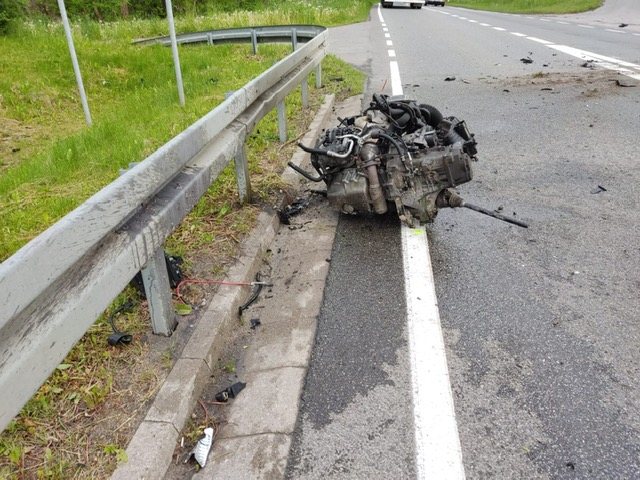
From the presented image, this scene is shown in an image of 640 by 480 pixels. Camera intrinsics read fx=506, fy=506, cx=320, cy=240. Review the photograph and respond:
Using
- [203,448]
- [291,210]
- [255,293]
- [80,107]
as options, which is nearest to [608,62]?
[291,210]

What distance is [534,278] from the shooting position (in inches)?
129

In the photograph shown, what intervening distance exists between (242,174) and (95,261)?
220 centimetres

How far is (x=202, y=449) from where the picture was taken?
7.14 ft

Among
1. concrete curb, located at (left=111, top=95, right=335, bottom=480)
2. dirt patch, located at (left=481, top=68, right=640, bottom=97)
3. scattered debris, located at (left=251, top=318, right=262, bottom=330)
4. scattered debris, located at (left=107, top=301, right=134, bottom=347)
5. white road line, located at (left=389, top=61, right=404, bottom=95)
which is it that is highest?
dirt patch, located at (left=481, top=68, right=640, bottom=97)

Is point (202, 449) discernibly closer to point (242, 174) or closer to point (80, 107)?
point (242, 174)

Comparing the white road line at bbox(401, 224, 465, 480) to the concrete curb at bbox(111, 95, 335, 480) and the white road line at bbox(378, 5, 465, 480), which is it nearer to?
the white road line at bbox(378, 5, 465, 480)

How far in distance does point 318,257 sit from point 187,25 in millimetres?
15206

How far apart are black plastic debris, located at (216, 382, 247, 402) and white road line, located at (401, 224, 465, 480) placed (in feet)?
2.82

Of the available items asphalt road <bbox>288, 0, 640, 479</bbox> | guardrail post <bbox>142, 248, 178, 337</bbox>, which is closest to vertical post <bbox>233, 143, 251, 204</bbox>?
asphalt road <bbox>288, 0, 640, 479</bbox>

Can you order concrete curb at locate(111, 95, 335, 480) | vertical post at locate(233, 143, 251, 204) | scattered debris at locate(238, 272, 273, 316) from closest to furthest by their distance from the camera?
concrete curb at locate(111, 95, 335, 480) < scattered debris at locate(238, 272, 273, 316) < vertical post at locate(233, 143, 251, 204)

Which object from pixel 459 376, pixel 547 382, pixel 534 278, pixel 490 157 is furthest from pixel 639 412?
pixel 490 157

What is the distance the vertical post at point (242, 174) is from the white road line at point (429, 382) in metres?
1.44

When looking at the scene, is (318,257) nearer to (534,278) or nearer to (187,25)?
(534,278)

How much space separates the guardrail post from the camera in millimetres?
2533
